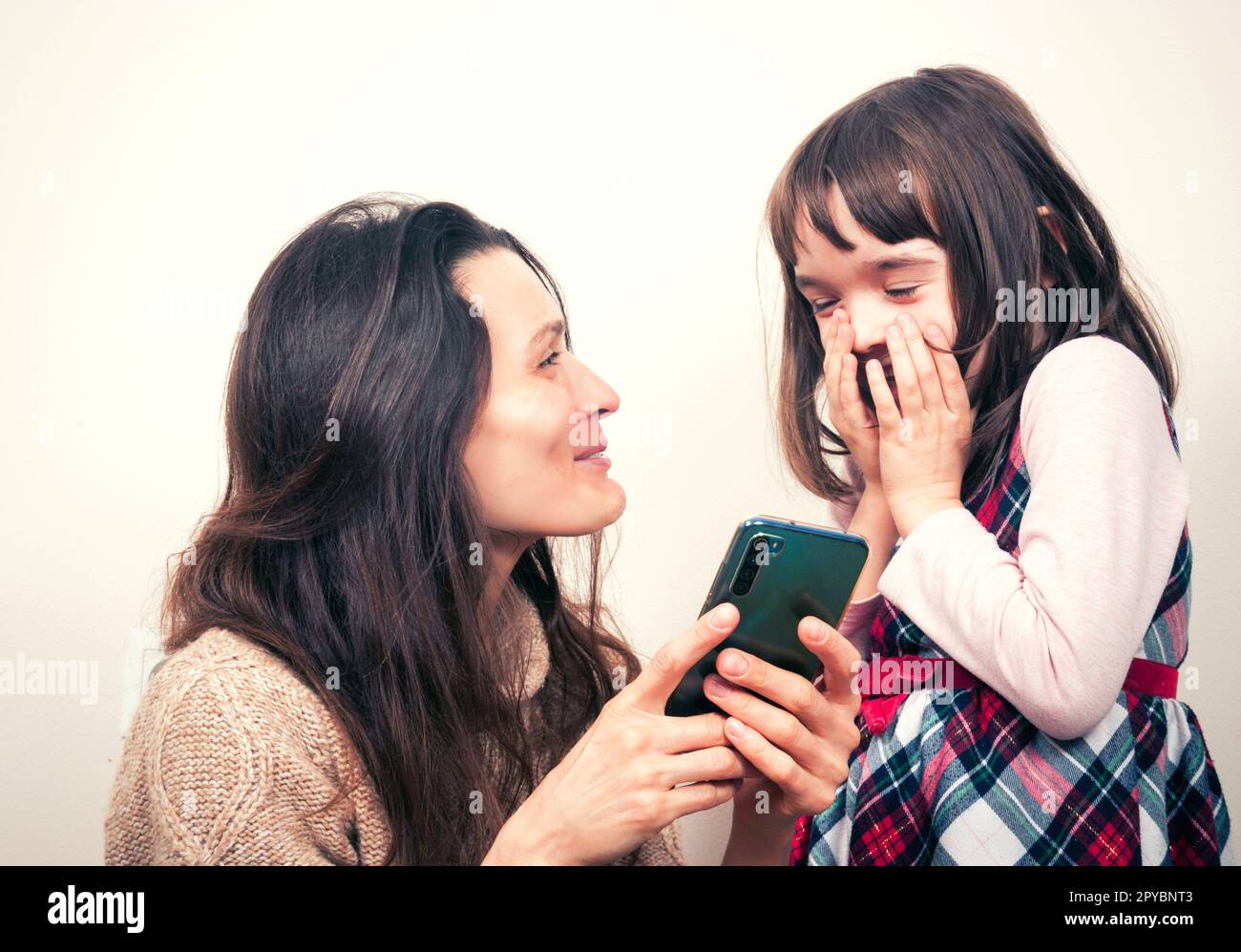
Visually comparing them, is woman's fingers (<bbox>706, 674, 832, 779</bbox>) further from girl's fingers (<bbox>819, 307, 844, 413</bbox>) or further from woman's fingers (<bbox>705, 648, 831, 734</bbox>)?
girl's fingers (<bbox>819, 307, 844, 413</bbox>)

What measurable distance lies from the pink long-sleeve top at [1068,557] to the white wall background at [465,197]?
731 millimetres

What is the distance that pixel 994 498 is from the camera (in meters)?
1.25

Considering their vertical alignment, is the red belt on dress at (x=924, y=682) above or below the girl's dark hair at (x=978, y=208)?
below

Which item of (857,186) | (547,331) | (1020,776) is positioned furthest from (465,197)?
(1020,776)

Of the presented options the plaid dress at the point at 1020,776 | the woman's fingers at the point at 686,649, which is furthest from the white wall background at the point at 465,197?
the woman's fingers at the point at 686,649

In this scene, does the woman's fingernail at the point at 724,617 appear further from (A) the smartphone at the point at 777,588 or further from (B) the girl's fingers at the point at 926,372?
(B) the girl's fingers at the point at 926,372

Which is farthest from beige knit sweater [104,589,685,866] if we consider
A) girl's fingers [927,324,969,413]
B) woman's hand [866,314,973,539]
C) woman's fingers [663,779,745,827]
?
girl's fingers [927,324,969,413]

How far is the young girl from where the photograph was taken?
107cm

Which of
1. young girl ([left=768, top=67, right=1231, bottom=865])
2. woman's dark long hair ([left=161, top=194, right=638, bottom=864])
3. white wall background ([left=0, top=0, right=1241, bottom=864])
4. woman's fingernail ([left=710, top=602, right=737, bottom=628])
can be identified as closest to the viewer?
woman's fingernail ([left=710, top=602, right=737, bottom=628])

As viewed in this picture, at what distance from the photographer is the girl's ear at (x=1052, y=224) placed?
141 cm

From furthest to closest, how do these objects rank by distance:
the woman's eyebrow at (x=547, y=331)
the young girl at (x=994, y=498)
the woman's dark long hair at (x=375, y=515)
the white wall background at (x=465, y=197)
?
the white wall background at (x=465, y=197) → the woman's eyebrow at (x=547, y=331) → the woman's dark long hair at (x=375, y=515) → the young girl at (x=994, y=498)

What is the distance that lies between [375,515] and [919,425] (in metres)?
0.68

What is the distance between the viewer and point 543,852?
0.99m
